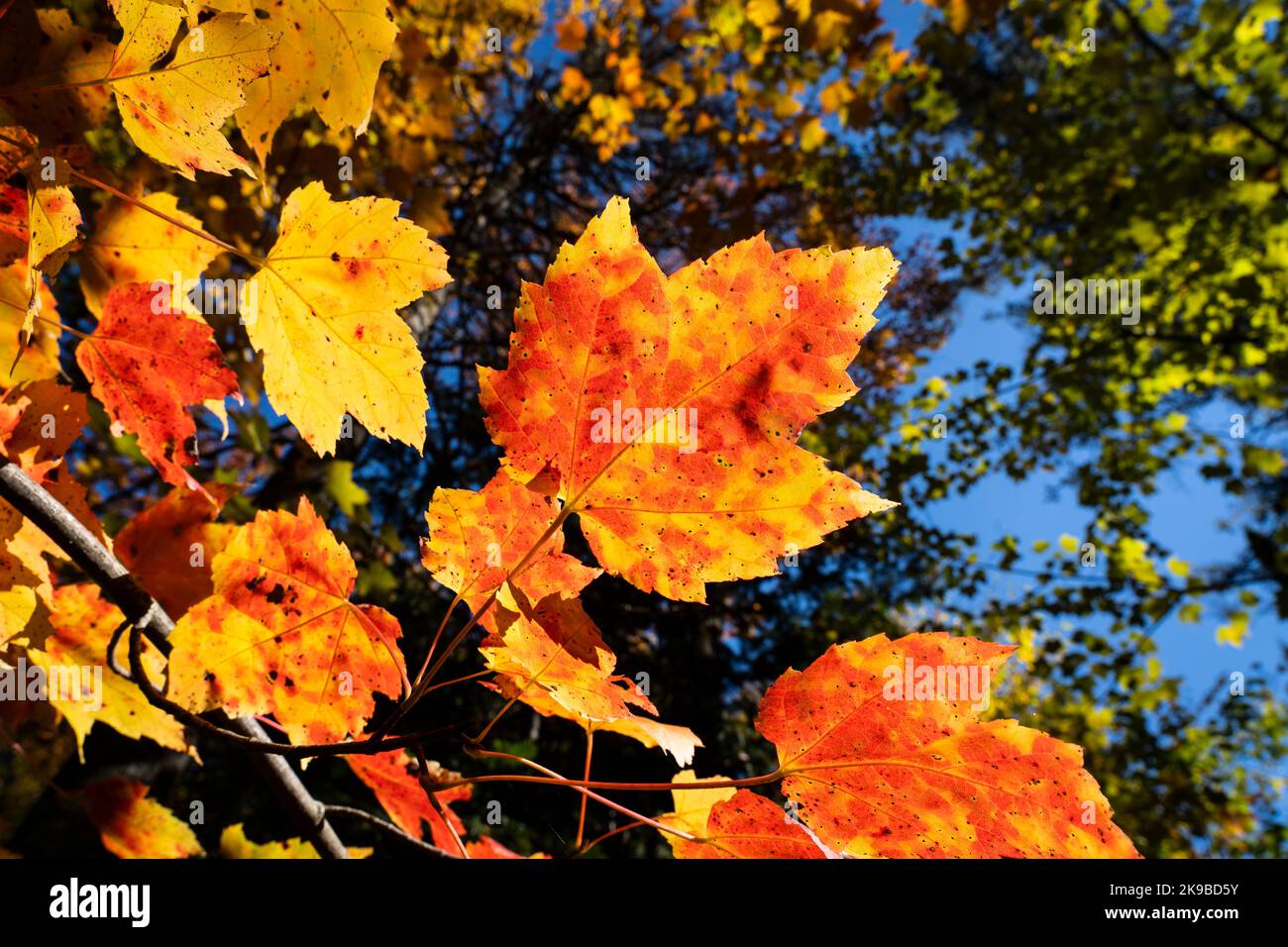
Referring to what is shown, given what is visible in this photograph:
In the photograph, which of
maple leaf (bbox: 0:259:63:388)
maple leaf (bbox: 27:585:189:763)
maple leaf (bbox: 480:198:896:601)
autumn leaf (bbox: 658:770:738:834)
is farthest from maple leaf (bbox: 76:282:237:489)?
autumn leaf (bbox: 658:770:738:834)

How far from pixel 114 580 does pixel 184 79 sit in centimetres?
42

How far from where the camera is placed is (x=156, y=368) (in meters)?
0.85

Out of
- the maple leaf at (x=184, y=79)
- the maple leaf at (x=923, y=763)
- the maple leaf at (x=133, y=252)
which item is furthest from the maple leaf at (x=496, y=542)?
the maple leaf at (x=133, y=252)

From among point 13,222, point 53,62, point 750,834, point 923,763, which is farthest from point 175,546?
point 923,763

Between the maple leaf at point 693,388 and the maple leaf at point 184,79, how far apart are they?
318mm

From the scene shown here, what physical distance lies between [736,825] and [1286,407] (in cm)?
725

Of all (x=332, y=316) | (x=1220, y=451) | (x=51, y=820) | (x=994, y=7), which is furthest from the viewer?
(x=1220, y=451)

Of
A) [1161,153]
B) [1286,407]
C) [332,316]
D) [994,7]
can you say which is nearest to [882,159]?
[1161,153]

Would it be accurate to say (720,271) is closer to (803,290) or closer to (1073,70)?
(803,290)

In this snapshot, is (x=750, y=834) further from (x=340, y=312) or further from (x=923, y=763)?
(x=340, y=312)

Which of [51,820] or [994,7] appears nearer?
[51,820]

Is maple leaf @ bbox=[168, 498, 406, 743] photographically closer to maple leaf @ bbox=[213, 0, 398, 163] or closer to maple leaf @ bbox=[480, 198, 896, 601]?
maple leaf @ bbox=[480, 198, 896, 601]

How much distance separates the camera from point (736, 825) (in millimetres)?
544

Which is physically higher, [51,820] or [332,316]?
[332,316]
